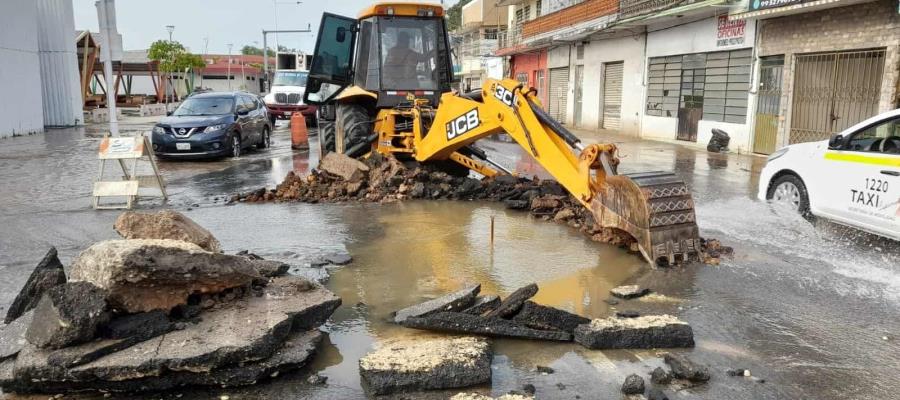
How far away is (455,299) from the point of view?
483cm

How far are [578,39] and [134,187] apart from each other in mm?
23815

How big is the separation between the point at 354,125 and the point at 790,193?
6.87 metres

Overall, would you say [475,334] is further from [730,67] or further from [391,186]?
[730,67]

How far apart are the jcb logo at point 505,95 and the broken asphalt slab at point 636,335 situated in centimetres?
420

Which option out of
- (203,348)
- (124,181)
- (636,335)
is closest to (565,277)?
(636,335)

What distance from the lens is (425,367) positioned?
13.2 ft

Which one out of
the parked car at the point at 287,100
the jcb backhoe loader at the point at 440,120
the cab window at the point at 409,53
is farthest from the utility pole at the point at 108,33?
the parked car at the point at 287,100

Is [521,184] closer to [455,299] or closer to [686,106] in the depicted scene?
[455,299]

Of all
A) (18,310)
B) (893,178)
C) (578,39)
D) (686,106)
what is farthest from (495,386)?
(578,39)

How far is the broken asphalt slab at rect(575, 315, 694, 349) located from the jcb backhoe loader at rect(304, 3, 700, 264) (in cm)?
190

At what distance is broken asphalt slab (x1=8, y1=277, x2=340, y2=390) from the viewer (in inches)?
146

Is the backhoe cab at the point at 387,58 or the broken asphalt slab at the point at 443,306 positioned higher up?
the backhoe cab at the point at 387,58

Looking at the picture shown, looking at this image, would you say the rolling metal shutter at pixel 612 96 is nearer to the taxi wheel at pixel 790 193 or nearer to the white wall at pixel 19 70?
the taxi wheel at pixel 790 193

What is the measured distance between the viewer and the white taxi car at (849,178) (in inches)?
274
